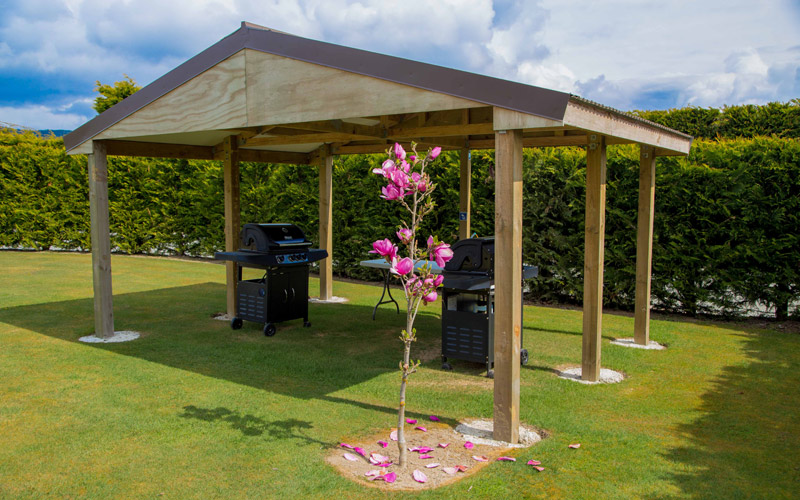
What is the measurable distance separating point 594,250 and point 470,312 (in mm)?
1262

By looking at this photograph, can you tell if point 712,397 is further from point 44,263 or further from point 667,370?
point 44,263

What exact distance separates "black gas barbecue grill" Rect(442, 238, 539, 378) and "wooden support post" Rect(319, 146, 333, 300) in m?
3.85

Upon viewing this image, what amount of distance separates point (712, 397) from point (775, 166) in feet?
12.3

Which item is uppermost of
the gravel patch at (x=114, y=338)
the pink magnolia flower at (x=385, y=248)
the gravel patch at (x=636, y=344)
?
the pink magnolia flower at (x=385, y=248)

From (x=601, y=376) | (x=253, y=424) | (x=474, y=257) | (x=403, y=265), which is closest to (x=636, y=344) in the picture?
(x=601, y=376)

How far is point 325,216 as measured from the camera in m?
9.17

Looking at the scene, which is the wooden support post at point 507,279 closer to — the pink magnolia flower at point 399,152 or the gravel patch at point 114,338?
the pink magnolia flower at point 399,152

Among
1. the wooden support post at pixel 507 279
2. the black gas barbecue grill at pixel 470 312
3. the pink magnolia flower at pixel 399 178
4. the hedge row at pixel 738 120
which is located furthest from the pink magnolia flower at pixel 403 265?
the hedge row at pixel 738 120

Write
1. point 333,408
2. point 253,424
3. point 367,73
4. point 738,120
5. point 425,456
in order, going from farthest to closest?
point 738,120 < point 333,408 < point 367,73 < point 253,424 < point 425,456

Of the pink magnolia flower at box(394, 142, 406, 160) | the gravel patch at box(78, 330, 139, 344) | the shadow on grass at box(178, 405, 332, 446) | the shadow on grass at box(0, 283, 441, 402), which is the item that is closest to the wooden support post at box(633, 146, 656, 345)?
the shadow on grass at box(0, 283, 441, 402)

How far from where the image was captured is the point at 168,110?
5.75 meters

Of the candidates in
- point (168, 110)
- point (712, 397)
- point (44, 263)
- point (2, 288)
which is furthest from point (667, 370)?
point (44, 263)

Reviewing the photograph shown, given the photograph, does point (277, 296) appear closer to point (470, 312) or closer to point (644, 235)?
point (470, 312)

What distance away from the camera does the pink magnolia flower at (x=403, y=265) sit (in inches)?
126
